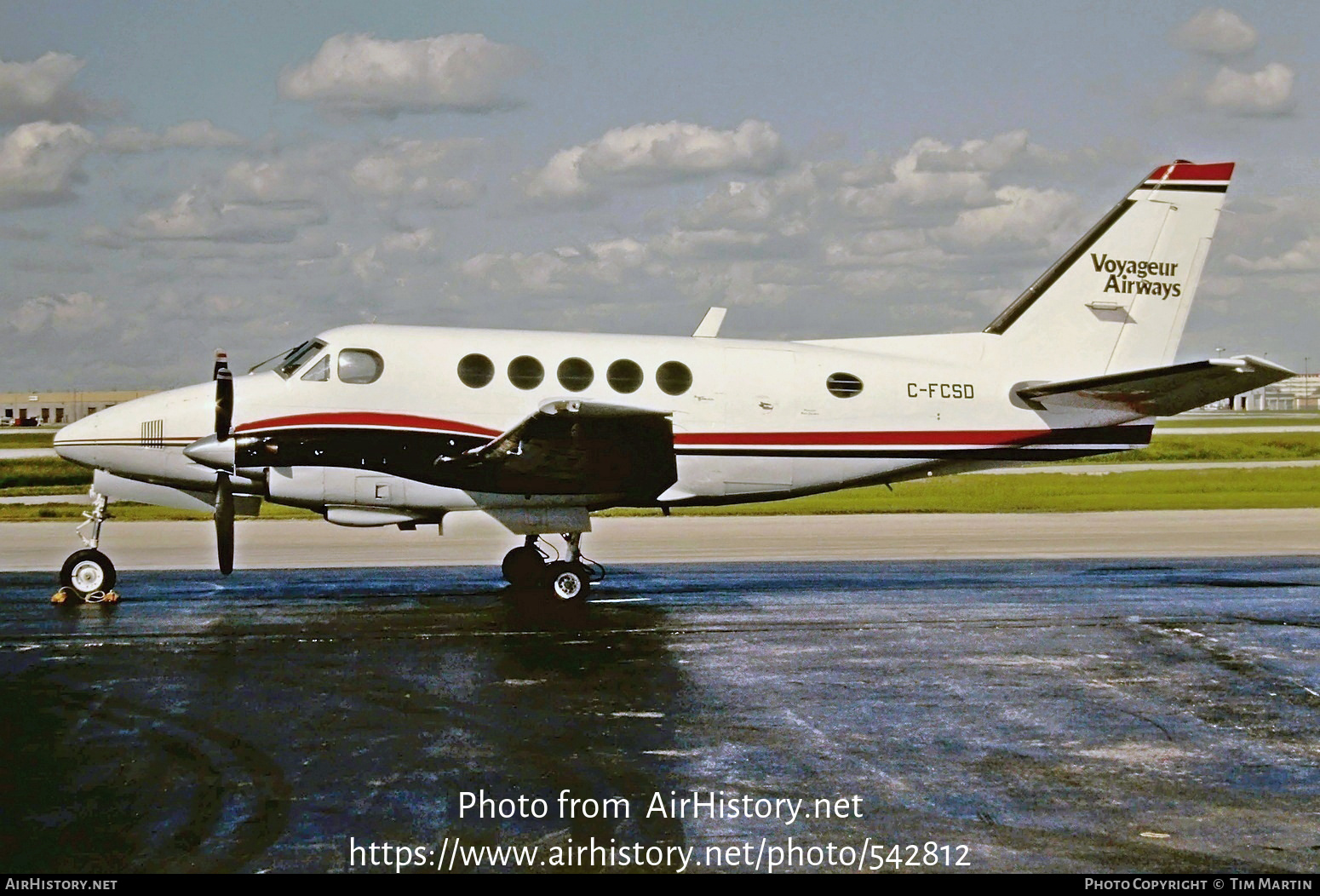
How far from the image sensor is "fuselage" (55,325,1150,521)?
1617cm

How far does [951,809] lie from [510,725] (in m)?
3.65

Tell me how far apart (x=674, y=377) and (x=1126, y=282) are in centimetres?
740

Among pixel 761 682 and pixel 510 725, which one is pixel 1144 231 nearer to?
pixel 761 682

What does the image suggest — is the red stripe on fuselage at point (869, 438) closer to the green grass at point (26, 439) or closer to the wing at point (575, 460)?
the wing at point (575, 460)

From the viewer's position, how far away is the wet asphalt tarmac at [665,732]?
6.91 metres

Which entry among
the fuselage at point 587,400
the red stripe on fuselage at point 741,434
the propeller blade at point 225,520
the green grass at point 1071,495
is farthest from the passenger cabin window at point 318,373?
the green grass at point 1071,495

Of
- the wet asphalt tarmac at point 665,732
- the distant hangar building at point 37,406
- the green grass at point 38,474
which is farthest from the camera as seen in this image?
the distant hangar building at point 37,406

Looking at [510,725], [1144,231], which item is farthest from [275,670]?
[1144,231]

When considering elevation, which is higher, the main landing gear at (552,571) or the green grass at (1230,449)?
the green grass at (1230,449)

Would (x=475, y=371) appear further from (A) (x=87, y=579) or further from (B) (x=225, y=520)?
(A) (x=87, y=579)

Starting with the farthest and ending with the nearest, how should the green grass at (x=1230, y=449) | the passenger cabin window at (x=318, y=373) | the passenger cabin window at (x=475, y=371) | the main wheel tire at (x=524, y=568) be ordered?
the green grass at (x=1230, y=449), the main wheel tire at (x=524, y=568), the passenger cabin window at (x=475, y=371), the passenger cabin window at (x=318, y=373)

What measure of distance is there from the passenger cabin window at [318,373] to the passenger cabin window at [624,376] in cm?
375

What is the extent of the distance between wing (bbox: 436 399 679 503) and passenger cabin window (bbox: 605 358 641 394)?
80 cm

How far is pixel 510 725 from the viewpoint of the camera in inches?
380
